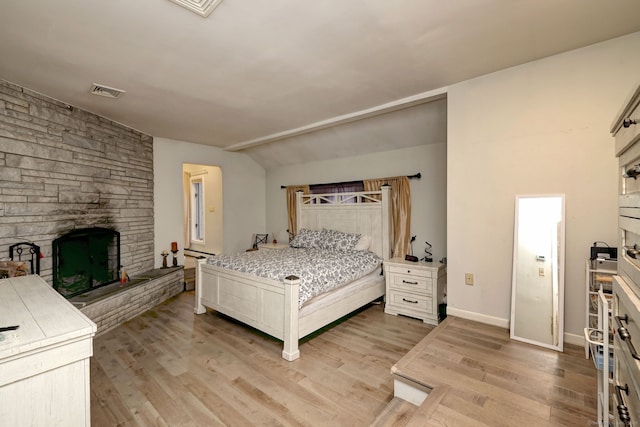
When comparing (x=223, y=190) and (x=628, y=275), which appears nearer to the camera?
(x=628, y=275)

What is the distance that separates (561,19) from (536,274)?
1.79 metres

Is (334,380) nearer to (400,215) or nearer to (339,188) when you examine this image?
(400,215)

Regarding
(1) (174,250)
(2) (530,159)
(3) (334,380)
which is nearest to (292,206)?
(1) (174,250)

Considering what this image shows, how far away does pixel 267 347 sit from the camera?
109 inches

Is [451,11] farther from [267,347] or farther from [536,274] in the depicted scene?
[267,347]

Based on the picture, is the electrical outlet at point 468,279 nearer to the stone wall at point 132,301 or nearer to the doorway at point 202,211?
the stone wall at point 132,301

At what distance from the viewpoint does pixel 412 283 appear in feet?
11.0

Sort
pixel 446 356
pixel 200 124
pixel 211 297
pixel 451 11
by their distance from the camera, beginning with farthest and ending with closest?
1. pixel 200 124
2. pixel 211 297
3. pixel 446 356
4. pixel 451 11

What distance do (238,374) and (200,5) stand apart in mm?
2572

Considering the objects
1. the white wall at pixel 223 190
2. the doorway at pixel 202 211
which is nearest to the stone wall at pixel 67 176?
the white wall at pixel 223 190

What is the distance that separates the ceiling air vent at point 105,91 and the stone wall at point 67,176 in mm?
658

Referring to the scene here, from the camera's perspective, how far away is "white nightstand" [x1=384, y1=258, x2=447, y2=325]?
3.21 m

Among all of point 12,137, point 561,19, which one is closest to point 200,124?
point 12,137

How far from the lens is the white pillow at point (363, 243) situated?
13.4 feet
